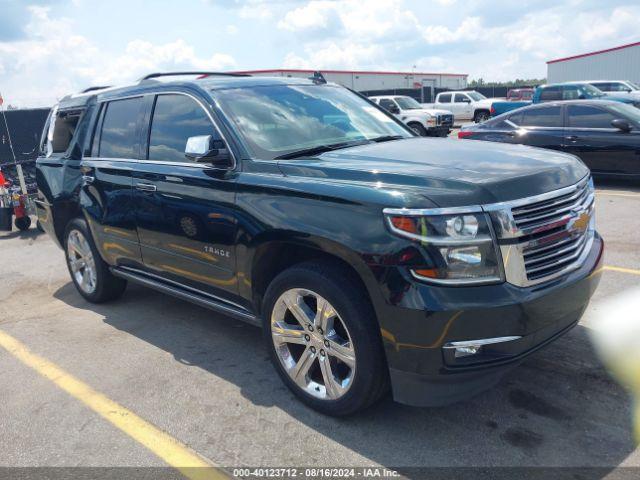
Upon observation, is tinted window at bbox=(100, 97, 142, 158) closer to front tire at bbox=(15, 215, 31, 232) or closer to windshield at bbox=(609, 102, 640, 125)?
front tire at bbox=(15, 215, 31, 232)

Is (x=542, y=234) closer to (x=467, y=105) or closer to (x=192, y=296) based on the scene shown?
(x=192, y=296)

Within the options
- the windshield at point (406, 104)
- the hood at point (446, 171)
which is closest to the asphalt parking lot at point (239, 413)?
the hood at point (446, 171)

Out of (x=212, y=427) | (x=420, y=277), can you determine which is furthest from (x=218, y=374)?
(x=420, y=277)

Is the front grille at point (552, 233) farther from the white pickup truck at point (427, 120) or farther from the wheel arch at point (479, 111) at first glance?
the wheel arch at point (479, 111)

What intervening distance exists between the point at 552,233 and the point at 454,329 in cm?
78

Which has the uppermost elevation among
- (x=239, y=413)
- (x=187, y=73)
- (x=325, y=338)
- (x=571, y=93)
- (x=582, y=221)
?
(x=187, y=73)

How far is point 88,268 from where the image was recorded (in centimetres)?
562

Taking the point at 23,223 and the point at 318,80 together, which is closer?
the point at 318,80

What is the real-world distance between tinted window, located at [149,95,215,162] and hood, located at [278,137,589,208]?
914mm

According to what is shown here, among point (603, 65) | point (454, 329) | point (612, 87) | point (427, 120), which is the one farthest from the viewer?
point (603, 65)

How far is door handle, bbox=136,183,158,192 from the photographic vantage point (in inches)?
170

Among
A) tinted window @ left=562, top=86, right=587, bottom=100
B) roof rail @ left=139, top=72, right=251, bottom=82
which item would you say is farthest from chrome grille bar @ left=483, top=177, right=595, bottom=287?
tinted window @ left=562, top=86, right=587, bottom=100

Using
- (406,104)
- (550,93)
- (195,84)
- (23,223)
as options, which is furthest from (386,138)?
(406,104)

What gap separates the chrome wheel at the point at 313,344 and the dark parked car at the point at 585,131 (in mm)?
7962
